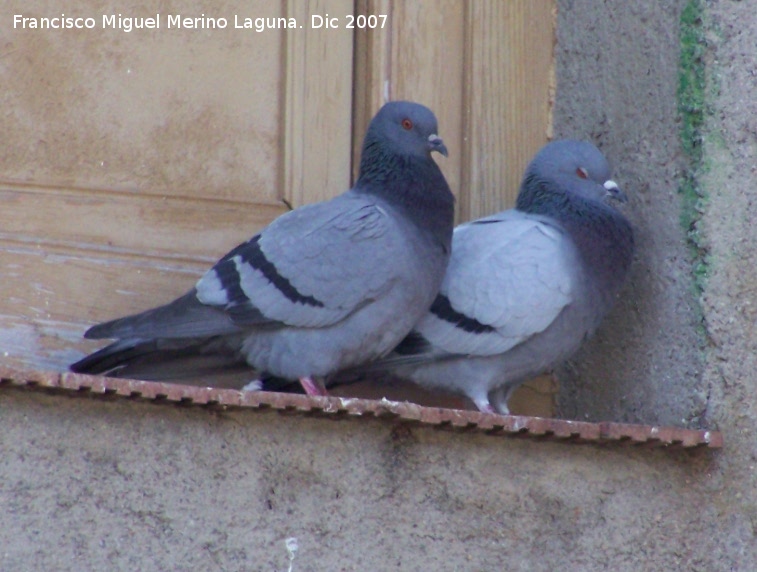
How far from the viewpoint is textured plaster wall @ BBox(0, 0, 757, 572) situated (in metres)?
2.65

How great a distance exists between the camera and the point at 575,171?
3463mm

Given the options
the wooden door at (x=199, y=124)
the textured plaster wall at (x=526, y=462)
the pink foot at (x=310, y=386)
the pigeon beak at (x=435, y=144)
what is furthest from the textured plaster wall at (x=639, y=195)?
the pink foot at (x=310, y=386)

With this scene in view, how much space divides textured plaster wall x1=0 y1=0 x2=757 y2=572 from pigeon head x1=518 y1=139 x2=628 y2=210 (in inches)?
3.4

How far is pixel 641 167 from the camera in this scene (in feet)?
11.1

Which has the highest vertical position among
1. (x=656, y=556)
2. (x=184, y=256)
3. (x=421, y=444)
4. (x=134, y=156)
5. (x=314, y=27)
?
(x=314, y=27)

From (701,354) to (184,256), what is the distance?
1.43 m

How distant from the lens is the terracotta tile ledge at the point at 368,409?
2586 millimetres

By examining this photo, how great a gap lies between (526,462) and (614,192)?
87 centimetres

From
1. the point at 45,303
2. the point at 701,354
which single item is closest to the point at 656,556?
the point at 701,354

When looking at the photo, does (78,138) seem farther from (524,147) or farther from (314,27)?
(524,147)

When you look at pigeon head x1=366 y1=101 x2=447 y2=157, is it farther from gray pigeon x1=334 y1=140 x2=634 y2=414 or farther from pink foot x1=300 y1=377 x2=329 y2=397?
pink foot x1=300 y1=377 x2=329 y2=397

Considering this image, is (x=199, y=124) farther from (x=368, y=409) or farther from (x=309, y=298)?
(x=368, y=409)

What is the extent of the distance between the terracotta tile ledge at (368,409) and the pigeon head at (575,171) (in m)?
0.77

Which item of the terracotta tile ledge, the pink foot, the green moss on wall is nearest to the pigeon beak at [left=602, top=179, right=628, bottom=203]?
the green moss on wall
